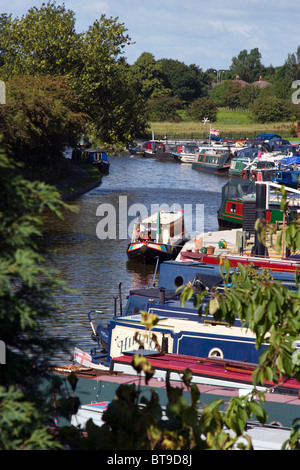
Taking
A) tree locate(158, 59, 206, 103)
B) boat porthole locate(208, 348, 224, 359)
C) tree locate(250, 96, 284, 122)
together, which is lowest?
boat porthole locate(208, 348, 224, 359)

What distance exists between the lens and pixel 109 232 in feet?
115

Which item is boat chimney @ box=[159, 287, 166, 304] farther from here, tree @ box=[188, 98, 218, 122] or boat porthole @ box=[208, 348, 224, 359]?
tree @ box=[188, 98, 218, 122]

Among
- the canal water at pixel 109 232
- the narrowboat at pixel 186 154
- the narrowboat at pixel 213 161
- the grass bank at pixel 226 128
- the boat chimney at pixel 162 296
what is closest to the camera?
the boat chimney at pixel 162 296

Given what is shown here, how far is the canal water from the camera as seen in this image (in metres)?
21.5

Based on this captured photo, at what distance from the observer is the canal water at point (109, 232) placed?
21.5 metres

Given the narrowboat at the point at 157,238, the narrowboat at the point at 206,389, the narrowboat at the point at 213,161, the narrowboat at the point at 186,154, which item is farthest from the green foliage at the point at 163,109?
the narrowboat at the point at 206,389

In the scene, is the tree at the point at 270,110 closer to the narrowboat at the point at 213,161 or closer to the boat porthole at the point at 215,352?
the narrowboat at the point at 213,161

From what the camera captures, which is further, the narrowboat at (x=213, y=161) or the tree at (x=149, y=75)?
the tree at (x=149, y=75)

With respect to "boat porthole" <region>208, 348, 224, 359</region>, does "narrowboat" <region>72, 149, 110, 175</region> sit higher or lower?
higher

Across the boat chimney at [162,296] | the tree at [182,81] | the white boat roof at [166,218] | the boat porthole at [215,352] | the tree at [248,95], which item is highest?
the tree at [182,81]

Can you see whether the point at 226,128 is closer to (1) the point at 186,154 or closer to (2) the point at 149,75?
(1) the point at 186,154

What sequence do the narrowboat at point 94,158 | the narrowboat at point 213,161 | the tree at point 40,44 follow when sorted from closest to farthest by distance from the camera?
the tree at point 40,44 → the narrowboat at point 94,158 → the narrowboat at point 213,161

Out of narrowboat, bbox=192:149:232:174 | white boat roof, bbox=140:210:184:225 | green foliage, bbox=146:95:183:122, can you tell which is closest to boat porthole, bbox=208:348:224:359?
white boat roof, bbox=140:210:184:225

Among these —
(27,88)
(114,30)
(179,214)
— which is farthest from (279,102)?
(179,214)
